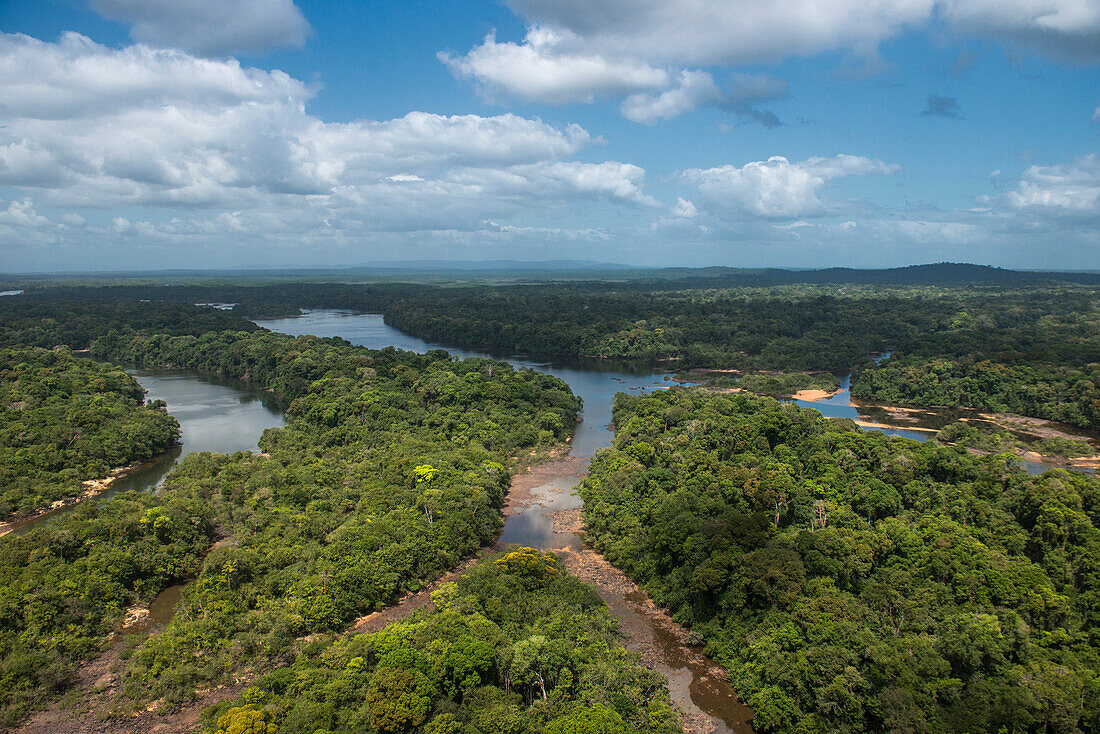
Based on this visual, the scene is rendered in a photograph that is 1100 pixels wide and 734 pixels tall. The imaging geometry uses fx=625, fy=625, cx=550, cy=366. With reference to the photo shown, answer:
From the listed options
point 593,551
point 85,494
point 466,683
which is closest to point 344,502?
point 593,551

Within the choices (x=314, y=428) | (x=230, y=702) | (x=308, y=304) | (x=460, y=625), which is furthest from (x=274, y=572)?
(x=308, y=304)

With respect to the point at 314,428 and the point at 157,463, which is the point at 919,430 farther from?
the point at 157,463

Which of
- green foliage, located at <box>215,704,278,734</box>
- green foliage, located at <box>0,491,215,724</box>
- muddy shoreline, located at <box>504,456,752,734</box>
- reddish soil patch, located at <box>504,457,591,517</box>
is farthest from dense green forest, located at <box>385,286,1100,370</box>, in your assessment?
green foliage, located at <box>215,704,278,734</box>

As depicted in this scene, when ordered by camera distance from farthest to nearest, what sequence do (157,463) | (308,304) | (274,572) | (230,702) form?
(308,304), (157,463), (274,572), (230,702)

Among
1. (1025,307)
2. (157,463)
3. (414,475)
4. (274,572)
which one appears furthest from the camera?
(1025,307)

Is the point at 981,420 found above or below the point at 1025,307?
below

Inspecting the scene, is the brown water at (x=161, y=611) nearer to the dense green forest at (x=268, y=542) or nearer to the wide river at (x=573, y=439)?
the wide river at (x=573, y=439)
